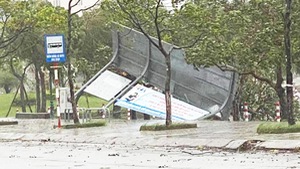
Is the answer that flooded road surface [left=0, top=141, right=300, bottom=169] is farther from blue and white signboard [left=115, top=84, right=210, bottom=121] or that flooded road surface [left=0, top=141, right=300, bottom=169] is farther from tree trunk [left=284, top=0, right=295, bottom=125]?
blue and white signboard [left=115, top=84, right=210, bottom=121]

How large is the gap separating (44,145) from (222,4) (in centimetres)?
1416

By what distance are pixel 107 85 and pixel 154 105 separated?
134 inches

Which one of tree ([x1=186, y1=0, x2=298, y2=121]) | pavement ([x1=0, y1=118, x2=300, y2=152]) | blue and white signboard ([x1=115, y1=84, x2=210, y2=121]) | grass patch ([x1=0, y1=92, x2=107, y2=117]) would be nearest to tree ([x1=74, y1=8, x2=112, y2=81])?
blue and white signboard ([x1=115, y1=84, x2=210, y2=121])

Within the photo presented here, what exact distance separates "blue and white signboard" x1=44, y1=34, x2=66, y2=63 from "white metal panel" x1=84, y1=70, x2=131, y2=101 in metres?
7.71

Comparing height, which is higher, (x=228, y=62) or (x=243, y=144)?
(x=228, y=62)

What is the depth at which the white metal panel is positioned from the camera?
3381 centimetres

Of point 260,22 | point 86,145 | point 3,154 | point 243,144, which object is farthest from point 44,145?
point 260,22

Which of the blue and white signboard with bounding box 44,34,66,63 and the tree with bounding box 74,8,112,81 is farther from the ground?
the tree with bounding box 74,8,112,81

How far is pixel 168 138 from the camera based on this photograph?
61.6ft

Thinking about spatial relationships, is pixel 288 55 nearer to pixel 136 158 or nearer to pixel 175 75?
pixel 136 158

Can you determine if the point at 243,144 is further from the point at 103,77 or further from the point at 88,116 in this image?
the point at 103,77

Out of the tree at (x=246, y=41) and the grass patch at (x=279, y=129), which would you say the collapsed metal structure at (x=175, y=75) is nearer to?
the tree at (x=246, y=41)

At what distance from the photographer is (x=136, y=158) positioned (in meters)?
14.3

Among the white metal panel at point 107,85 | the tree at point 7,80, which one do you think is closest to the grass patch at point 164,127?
the white metal panel at point 107,85
